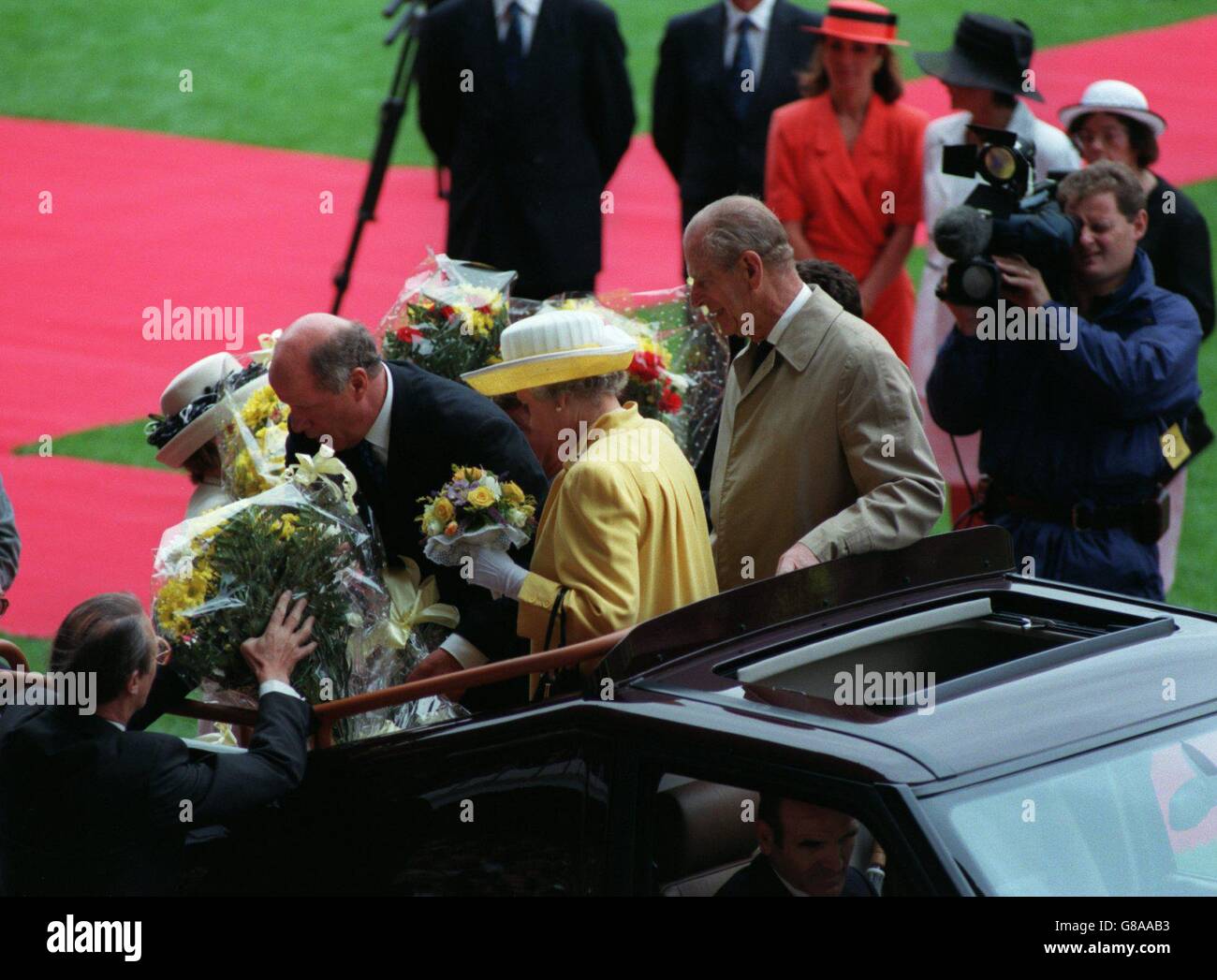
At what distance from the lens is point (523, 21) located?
28.1 feet

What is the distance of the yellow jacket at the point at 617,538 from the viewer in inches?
160

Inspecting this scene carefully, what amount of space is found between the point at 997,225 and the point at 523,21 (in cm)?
398

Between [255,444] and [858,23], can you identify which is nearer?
[255,444]

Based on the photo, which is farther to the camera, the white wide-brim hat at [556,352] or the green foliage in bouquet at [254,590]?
the white wide-brim hat at [556,352]

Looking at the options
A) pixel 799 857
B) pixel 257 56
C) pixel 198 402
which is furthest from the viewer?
pixel 257 56

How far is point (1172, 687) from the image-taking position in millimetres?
3455

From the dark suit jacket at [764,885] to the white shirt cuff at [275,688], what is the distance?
1.16 m

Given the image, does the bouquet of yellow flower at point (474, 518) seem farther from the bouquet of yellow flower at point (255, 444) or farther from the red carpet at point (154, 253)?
the red carpet at point (154, 253)

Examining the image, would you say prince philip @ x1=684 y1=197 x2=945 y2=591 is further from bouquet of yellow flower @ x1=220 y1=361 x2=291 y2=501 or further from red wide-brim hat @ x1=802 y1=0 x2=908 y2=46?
red wide-brim hat @ x1=802 y1=0 x2=908 y2=46

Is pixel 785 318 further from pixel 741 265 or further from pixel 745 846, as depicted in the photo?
pixel 745 846

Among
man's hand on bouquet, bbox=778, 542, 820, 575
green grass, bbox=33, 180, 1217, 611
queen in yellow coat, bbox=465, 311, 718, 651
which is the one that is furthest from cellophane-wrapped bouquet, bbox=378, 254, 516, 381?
green grass, bbox=33, 180, 1217, 611

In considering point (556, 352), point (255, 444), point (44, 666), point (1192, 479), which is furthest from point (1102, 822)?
point (1192, 479)

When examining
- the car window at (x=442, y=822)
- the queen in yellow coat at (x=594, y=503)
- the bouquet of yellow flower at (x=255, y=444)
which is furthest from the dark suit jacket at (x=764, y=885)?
the bouquet of yellow flower at (x=255, y=444)
